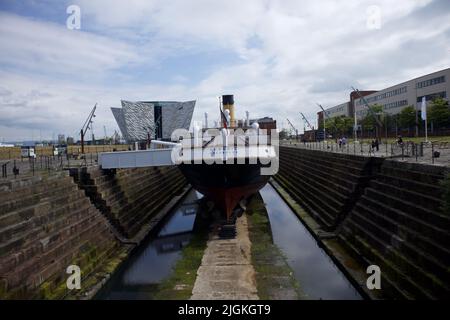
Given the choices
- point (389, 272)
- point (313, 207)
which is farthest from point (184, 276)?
point (313, 207)

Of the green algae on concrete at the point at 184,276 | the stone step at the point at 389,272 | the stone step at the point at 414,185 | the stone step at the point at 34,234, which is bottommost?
the green algae on concrete at the point at 184,276

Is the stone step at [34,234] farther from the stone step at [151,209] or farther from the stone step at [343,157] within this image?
the stone step at [343,157]

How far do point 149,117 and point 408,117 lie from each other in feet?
197

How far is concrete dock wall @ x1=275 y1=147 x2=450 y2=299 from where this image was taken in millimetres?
9219

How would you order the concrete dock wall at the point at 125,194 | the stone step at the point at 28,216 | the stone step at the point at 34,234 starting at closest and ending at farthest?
the stone step at the point at 34,234 < the stone step at the point at 28,216 < the concrete dock wall at the point at 125,194

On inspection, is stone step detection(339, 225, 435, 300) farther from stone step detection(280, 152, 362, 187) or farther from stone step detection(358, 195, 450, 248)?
stone step detection(280, 152, 362, 187)

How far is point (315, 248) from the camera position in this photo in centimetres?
1633

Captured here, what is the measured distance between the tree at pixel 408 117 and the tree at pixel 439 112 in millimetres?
7321

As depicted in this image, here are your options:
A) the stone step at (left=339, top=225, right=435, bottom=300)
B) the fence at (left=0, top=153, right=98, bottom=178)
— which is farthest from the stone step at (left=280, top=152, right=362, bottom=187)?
the fence at (left=0, top=153, right=98, bottom=178)

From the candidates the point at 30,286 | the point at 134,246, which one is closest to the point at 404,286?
the point at 30,286

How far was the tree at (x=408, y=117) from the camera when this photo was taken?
191ft

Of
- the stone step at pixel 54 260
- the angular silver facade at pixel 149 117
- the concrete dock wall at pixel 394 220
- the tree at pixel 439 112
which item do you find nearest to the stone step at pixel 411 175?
the concrete dock wall at pixel 394 220

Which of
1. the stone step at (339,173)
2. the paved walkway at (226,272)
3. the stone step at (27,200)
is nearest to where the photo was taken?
the stone step at (27,200)
